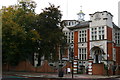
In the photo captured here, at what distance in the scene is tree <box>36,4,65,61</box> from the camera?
34.8m

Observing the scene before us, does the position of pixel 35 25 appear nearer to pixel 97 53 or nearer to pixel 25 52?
pixel 25 52

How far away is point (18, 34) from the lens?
31.5 m

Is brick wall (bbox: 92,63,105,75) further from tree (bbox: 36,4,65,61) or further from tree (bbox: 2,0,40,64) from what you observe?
tree (bbox: 2,0,40,64)

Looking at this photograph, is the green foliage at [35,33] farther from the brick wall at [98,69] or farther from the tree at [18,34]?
the brick wall at [98,69]

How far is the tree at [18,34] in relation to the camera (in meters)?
30.9

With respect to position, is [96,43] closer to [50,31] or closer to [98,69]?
[98,69]

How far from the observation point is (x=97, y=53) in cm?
4162

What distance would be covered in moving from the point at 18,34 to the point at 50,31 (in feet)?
21.2

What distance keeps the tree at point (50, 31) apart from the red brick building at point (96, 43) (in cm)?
224

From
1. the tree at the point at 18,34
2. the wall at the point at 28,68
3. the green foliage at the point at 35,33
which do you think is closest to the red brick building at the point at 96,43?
the green foliage at the point at 35,33

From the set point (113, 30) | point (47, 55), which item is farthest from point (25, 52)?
point (113, 30)

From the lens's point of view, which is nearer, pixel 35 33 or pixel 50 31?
pixel 35 33

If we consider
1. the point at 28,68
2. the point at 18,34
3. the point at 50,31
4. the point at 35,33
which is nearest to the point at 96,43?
the point at 50,31

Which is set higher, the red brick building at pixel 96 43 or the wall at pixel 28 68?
the red brick building at pixel 96 43
